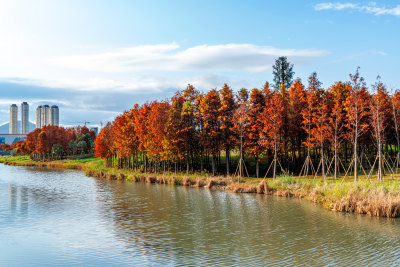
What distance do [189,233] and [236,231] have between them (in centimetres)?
267

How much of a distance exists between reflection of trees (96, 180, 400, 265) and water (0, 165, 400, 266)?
0.05 metres

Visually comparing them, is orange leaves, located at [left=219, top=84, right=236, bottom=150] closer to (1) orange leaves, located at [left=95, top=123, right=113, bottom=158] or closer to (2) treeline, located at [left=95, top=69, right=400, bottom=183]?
(2) treeline, located at [left=95, top=69, right=400, bottom=183]

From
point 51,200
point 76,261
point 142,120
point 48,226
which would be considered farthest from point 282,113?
point 76,261

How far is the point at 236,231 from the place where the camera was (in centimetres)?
2041

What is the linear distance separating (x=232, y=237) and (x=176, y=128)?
115 feet

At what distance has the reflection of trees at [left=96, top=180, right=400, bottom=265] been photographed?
51.8 ft

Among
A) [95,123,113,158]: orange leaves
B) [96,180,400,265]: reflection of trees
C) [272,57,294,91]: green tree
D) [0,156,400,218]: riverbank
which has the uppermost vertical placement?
[272,57,294,91]: green tree

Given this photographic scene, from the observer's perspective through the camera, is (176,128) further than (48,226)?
Yes

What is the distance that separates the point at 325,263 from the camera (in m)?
14.7

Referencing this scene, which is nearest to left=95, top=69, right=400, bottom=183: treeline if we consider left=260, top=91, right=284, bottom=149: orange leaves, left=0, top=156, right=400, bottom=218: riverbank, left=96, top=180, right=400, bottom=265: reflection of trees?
left=260, top=91, right=284, bottom=149: orange leaves

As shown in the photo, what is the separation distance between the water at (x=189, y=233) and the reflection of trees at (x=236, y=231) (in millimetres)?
46

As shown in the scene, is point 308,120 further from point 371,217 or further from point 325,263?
point 325,263

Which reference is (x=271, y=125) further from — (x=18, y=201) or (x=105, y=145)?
(x=105, y=145)

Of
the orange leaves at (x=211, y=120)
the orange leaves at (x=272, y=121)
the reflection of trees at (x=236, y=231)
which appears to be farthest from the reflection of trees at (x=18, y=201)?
the orange leaves at (x=272, y=121)
